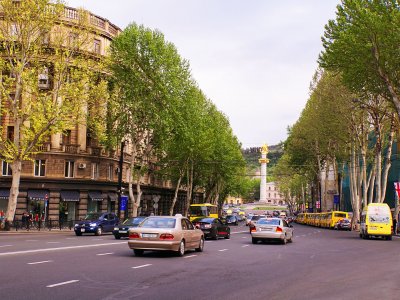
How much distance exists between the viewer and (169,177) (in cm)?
7325

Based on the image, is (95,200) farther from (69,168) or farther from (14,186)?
(14,186)

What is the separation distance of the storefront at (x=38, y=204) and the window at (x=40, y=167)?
67.3 inches

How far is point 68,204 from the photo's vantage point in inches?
2074

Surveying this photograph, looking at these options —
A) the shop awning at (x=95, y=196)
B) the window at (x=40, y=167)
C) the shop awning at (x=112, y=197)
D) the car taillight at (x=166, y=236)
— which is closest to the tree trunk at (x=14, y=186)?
the window at (x=40, y=167)

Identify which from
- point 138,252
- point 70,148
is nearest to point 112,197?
point 70,148

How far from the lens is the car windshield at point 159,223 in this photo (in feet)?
62.0

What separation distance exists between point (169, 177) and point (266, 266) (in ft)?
187

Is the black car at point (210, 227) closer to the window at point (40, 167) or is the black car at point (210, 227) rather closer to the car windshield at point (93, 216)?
the car windshield at point (93, 216)

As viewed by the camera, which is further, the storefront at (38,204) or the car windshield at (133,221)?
the storefront at (38,204)

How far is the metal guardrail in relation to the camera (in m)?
41.0

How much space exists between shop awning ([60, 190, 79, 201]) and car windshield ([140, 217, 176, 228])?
111 ft

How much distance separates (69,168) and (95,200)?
14.1 feet

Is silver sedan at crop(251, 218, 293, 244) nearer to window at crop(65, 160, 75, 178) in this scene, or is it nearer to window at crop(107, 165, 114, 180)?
window at crop(65, 160, 75, 178)

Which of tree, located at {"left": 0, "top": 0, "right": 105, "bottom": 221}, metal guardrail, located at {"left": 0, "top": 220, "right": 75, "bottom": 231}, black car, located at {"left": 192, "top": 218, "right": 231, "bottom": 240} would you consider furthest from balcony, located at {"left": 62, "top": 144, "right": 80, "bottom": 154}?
black car, located at {"left": 192, "top": 218, "right": 231, "bottom": 240}
